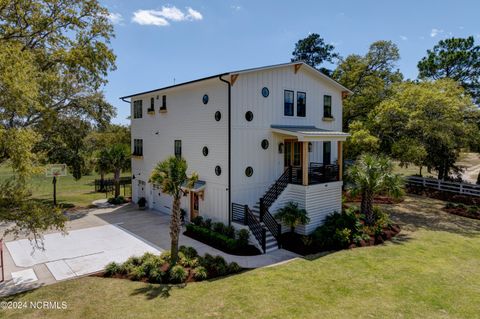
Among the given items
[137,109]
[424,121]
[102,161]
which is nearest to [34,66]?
[137,109]

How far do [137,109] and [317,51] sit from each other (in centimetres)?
2524

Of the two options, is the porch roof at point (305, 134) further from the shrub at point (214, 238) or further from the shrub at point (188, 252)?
the shrub at point (188, 252)

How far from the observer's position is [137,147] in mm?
23312

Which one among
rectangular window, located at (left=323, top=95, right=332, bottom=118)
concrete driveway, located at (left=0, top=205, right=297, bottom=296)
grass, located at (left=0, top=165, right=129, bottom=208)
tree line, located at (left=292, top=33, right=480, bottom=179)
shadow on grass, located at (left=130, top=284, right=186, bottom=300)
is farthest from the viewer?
grass, located at (left=0, top=165, right=129, bottom=208)

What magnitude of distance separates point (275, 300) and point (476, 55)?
33.6m

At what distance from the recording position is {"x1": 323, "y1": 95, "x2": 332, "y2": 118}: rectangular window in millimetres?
19375

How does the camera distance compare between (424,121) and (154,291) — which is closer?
(154,291)

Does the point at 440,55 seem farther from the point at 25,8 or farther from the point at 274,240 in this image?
the point at 25,8

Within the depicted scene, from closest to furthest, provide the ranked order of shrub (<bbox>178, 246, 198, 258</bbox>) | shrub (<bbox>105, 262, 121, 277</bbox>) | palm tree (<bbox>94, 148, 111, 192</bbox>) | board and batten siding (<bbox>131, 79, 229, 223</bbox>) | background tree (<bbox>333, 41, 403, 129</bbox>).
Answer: shrub (<bbox>105, 262, 121, 277</bbox>), shrub (<bbox>178, 246, 198, 258</bbox>), board and batten siding (<bbox>131, 79, 229, 223</bbox>), palm tree (<bbox>94, 148, 111, 192</bbox>), background tree (<bbox>333, 41, 403, 129</bbox>)

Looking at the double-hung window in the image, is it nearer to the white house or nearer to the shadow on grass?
the white house

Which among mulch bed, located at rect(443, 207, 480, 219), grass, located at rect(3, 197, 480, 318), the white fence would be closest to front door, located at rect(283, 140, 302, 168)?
grass, located at rect(3, 197, 480, 318)

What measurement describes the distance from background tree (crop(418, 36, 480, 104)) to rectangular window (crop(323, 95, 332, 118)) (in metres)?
19.4

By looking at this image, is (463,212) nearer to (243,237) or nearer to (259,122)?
(259,122)

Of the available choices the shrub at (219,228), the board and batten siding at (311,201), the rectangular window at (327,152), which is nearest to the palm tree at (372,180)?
the board and batten siding at (311,201)
